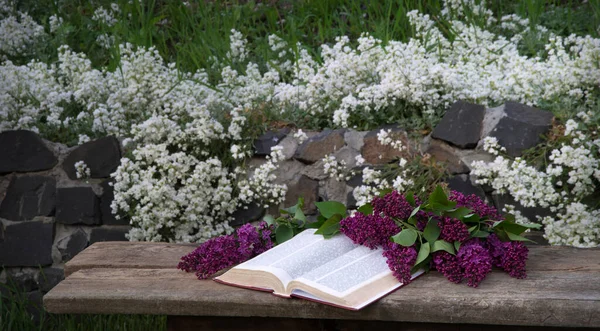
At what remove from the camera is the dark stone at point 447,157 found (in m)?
2.85

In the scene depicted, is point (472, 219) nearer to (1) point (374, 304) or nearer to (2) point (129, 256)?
(1) point (374, 304)

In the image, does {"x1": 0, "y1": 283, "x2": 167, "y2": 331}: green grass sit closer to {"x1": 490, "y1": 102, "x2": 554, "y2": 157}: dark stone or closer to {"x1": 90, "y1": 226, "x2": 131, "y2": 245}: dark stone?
{"x1": 90, "y1": 226, "x2": 131, "y2": 245}: dark stone

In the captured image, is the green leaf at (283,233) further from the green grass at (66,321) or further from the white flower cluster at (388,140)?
the green grass at (66,321)

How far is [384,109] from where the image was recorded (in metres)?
3.06

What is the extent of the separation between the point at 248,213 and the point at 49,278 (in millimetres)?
967

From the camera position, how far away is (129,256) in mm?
2016

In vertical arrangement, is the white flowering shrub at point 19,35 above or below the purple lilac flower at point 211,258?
above

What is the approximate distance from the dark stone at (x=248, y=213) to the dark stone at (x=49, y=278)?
85 centimetres

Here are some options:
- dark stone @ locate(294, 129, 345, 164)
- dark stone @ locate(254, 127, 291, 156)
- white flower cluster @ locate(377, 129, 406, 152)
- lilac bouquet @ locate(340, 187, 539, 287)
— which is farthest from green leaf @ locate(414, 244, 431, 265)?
dark stone @ locate(254, 127, 291, 156)

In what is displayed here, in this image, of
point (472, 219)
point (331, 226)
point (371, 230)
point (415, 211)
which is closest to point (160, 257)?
point (331, 226)

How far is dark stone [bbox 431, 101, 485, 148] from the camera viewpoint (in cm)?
283

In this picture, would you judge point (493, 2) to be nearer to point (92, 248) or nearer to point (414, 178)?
point (414, 178)

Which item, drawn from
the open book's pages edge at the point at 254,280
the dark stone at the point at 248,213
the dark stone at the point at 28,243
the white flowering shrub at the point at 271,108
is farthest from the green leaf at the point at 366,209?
the dark stone at the point at 28,243

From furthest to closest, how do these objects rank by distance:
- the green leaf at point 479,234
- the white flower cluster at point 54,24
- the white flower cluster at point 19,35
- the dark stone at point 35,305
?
the white flower cluster at point 54,24 → the white flower cluster at point 19,35 → the dark stone at point 35,305 → the green leaf at point 479,234
